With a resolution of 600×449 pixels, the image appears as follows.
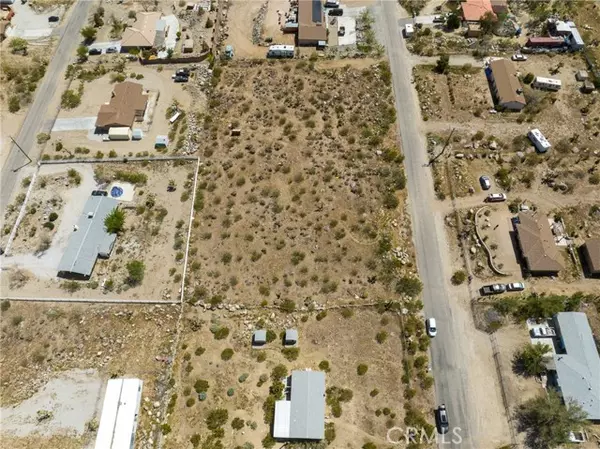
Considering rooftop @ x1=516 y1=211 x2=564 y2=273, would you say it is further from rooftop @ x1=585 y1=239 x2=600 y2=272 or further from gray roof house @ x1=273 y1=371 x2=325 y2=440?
gray roof house @ x1=273 y1=371 x2=325 y2=440

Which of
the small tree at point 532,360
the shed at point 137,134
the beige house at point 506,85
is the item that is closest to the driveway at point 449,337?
the small tree at point 532,360

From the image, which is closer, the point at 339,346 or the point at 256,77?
the point at 339,346

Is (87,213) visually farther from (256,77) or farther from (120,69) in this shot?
(256,77)

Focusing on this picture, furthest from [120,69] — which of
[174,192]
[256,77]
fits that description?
[174,192]

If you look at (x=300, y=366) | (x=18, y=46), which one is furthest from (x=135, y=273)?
(x=18, y=46)

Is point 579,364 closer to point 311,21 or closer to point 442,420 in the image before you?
point 442,420

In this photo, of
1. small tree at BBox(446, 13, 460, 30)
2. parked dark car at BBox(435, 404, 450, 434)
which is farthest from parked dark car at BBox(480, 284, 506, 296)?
small tree at BBox(446, 13, 460, 30)
